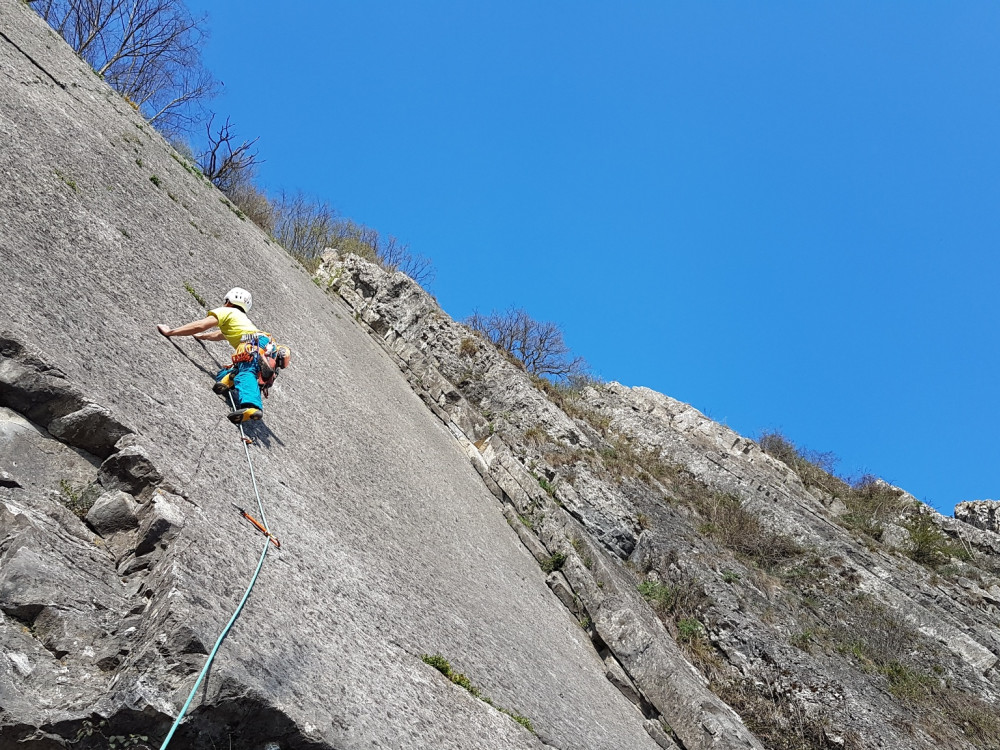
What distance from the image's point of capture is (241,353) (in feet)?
23.3

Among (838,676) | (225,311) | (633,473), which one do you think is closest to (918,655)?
(838,676)

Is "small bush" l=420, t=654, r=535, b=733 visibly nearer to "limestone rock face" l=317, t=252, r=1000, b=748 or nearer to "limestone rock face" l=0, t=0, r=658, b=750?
"limestone rock face" l=0, t=0, r=658, b=750

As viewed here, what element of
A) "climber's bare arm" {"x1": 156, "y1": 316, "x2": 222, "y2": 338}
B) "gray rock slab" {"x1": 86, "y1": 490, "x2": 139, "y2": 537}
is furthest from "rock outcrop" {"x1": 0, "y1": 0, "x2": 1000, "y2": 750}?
"climber's bare arm" {"x1": 156, "y1": 316, "x2": 222, "y2": 338}

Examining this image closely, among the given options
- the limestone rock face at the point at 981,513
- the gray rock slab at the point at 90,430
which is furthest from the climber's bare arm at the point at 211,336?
the limestone rock face at the point at 981,513

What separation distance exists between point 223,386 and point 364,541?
2.14m

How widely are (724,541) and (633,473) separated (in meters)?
2.56

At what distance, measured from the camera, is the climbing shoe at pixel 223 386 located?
22.6ft

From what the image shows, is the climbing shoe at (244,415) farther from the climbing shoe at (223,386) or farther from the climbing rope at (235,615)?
the climbing shoe at (223,386)

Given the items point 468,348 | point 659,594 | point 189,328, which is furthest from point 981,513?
point 189,328

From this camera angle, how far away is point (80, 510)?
4.18 metres

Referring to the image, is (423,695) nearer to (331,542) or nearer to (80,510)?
(331,542)

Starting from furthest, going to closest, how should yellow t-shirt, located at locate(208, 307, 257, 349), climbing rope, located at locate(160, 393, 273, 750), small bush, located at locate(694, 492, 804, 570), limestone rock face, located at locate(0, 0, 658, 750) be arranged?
1. small bush, located at locate(694, 492, 804, 570)
2. yellow t-shirt, located at locate(208, 307, 257, 349)
3. limestone rock face, located at locate(0, 0, 658, 750)
4. climbing rope, located at locate(160, 393, 273, 750)

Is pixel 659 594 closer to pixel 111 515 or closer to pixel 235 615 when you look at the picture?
pixel 235 615

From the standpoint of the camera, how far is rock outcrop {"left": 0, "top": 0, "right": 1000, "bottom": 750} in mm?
3680
